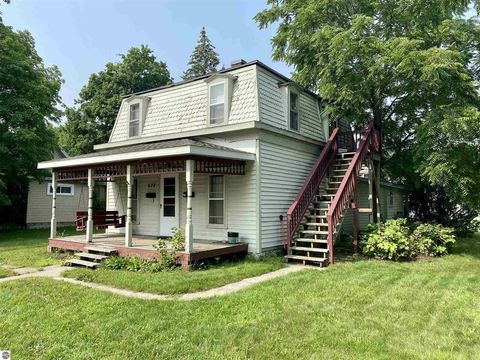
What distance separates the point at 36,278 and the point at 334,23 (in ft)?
40.4

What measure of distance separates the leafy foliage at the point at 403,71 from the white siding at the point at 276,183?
2.53 m

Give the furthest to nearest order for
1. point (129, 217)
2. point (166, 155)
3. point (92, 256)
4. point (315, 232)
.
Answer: point (315, 232) < point (129, 217) < point (92, 256) < point (166, 155)

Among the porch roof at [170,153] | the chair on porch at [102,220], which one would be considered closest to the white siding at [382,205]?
the porch roof at [170,153]

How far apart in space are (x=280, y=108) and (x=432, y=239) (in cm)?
619

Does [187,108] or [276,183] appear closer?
[276,183]

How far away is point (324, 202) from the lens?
11.0 m

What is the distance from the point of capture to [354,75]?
11328 mm

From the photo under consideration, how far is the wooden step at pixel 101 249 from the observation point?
9290 millimetres

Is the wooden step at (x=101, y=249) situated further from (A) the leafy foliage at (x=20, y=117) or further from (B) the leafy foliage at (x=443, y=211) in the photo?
(B) the leafy foliage at (x=443, y=211)

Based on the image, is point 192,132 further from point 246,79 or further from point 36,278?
point 36,278

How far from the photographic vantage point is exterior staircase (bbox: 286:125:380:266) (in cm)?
947

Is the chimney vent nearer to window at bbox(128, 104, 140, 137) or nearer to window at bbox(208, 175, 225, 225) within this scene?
window at bbox(208, 175, 225, 225)

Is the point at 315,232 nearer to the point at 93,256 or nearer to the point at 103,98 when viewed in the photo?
the point at 93,256

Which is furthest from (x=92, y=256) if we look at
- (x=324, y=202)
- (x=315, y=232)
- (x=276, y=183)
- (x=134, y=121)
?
(x=324, y=202)
